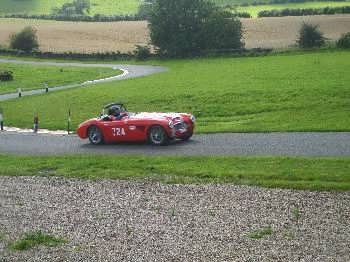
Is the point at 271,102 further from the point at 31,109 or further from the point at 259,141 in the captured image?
the point at 31,109

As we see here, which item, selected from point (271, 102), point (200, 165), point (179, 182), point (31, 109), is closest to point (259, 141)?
point (200, 165)

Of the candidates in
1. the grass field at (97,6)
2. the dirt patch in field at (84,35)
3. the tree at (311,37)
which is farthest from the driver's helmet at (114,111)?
the grass field at (97,6)

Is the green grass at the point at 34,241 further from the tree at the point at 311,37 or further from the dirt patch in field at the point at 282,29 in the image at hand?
the dirt patch in field at the point at 282,29

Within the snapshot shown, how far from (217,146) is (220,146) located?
10 cm

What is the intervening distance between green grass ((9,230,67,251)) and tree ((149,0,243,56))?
5939 centimetres

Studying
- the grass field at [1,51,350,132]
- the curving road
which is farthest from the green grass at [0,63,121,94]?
the grass field at [1,51,350,132]

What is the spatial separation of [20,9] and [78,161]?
457 ft

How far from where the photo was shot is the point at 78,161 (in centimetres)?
2114

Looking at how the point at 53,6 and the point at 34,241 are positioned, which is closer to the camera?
the point at 34,241

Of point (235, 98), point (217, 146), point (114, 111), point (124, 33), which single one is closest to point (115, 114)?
point (114, 111)

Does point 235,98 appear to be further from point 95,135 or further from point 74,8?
point 74,8

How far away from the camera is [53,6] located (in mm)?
157250

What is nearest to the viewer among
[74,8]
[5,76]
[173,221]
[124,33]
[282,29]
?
[173,221]

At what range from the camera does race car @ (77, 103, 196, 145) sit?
22.9 m
